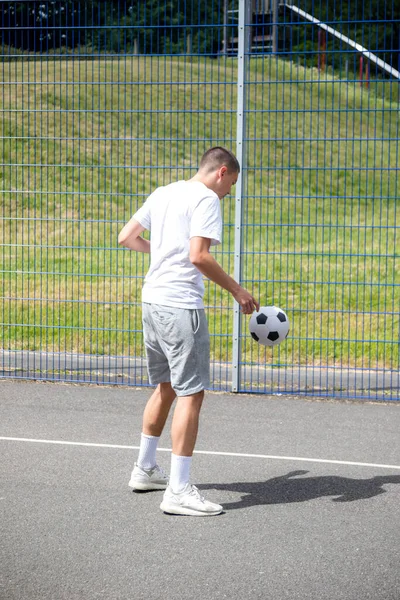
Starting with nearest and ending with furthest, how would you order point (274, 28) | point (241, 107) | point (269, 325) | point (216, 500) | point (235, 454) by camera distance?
point (216, 500), point (269, 325), point (235, 454), point (241, 107), point (274, 28)

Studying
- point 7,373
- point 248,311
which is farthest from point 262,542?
point 7,373

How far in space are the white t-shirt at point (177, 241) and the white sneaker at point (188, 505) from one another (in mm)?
1004

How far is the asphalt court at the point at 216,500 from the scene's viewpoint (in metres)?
4.22

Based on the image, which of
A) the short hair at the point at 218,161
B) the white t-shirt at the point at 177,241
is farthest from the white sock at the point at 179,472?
the short hair at the point at 218,161

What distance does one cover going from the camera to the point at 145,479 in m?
5.53

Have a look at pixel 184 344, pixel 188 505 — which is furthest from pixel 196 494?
pixel 184 344

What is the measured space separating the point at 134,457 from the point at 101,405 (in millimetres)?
1577

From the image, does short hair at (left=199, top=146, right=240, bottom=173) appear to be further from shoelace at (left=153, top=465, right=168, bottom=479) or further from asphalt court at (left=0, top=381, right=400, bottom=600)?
asphalt court at (left=0, top=381, right=400, bottom=600)

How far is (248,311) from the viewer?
202 inches

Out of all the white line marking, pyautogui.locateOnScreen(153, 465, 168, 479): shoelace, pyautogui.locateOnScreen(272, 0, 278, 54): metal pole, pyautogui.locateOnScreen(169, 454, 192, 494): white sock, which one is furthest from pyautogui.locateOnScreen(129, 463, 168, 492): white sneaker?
pyautogui.locateOnScreen(272, 0, 278, 54): metal pole

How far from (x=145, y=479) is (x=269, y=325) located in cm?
130

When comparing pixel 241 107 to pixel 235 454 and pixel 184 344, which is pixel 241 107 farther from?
A: pixel 184 344

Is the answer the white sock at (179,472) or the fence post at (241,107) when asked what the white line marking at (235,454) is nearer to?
the white sock at (179,472)

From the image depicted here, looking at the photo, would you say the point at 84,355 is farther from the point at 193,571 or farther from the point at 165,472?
the point at 193,571
